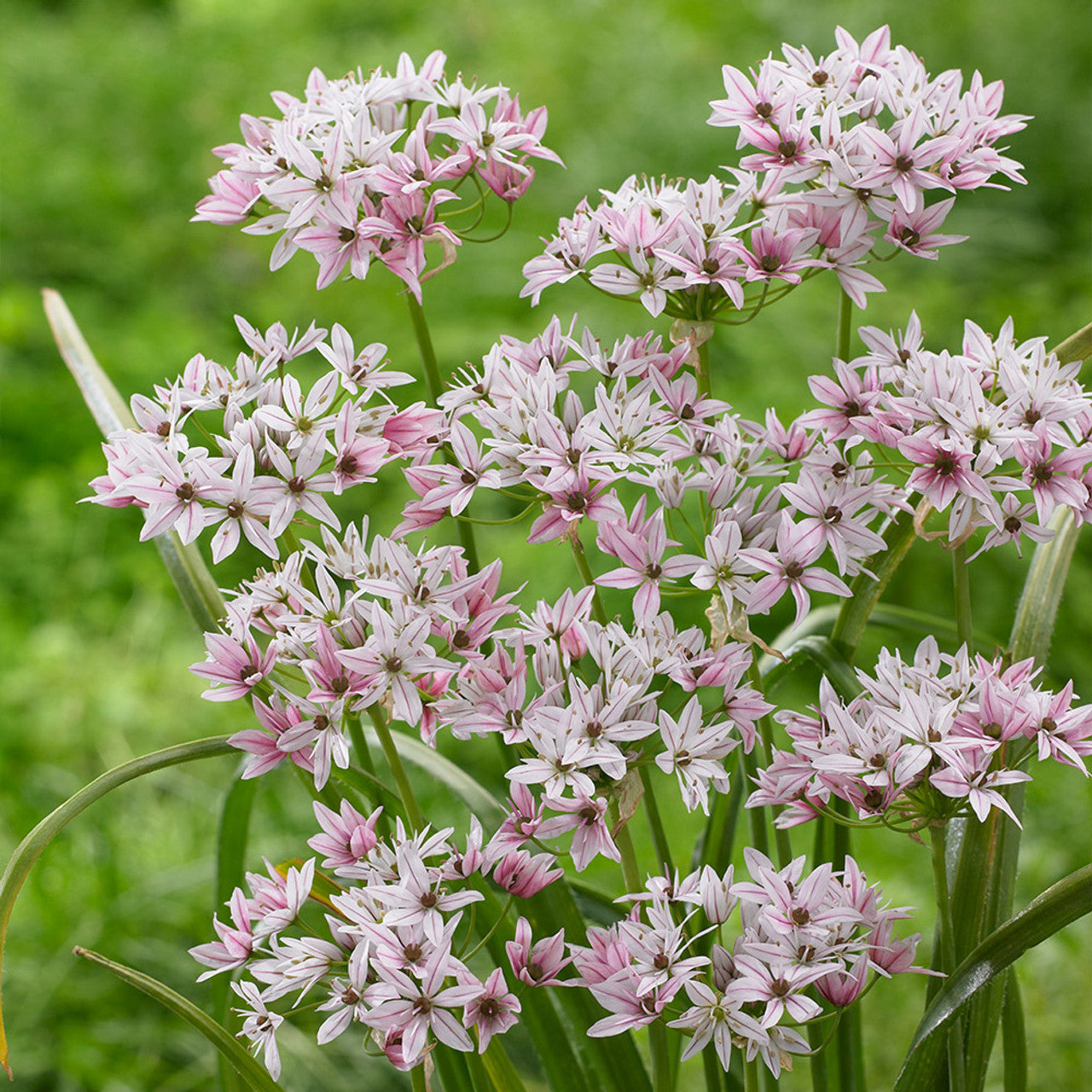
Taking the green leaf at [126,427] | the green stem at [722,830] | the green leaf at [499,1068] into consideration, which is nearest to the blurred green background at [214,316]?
the green leaf at [126,427]

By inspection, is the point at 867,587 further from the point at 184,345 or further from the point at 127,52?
the point at 127,52

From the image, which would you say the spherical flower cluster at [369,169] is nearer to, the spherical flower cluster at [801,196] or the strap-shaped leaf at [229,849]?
the spherical flower cluster at [801,196]

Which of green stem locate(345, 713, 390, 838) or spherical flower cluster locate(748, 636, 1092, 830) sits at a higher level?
green stem locate(345, 713, 390, 838)

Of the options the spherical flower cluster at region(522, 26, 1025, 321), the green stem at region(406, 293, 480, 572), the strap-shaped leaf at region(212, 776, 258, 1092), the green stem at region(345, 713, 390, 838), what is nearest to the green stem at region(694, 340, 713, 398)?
the spherical flower cluster at region(522, 26, 1025, 321)

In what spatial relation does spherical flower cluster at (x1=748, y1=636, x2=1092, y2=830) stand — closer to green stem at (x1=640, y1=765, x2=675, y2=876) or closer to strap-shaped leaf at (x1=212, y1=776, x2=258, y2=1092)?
green stem at (x1=640, y1=765, x2=675, y2=876)

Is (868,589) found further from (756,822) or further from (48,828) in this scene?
(48,828)

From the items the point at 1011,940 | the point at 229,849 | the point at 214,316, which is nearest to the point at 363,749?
the point at 229,849

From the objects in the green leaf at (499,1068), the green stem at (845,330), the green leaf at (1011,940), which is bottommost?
the green leaf at (1011,940)
